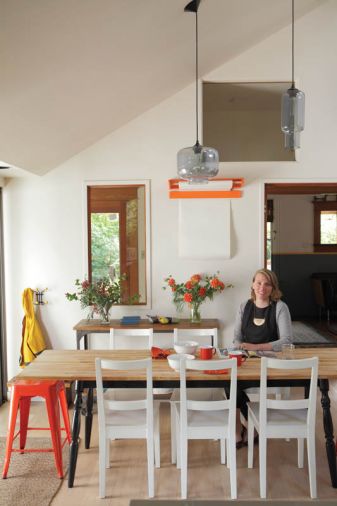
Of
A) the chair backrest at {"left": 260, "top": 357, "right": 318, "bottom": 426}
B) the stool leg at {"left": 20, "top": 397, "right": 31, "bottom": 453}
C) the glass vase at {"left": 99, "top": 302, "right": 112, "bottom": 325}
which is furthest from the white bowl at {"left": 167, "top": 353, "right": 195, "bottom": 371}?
the glass vase at {"left": 99, "top": 302, "right": 112, "bottom": 325}

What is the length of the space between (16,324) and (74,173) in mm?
1624

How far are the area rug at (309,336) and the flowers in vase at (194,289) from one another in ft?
7.65

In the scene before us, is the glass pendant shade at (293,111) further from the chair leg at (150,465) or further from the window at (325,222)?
the window at (325,222)

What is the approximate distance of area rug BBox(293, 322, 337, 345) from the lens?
6.55m

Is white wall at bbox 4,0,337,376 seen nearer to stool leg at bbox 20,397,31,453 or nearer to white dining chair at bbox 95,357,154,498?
stool leg at bbox 20,397,31,453

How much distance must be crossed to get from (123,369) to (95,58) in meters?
1.90

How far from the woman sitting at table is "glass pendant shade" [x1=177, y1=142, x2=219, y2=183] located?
111 cm

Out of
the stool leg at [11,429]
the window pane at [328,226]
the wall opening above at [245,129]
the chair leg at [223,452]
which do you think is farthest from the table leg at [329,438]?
the window pane at [328,226]

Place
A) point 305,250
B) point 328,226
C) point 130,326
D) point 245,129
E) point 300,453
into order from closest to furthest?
point 300,453
point 130,326
point 245,129
point 305,250
point 328,226

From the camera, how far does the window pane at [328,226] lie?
29.3 ft

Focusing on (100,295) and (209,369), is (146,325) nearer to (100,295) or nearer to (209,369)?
(100,295)

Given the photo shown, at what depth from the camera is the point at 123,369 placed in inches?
113

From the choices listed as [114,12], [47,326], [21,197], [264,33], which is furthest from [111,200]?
[114,12]

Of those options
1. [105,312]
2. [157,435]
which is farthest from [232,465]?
[105,312]
